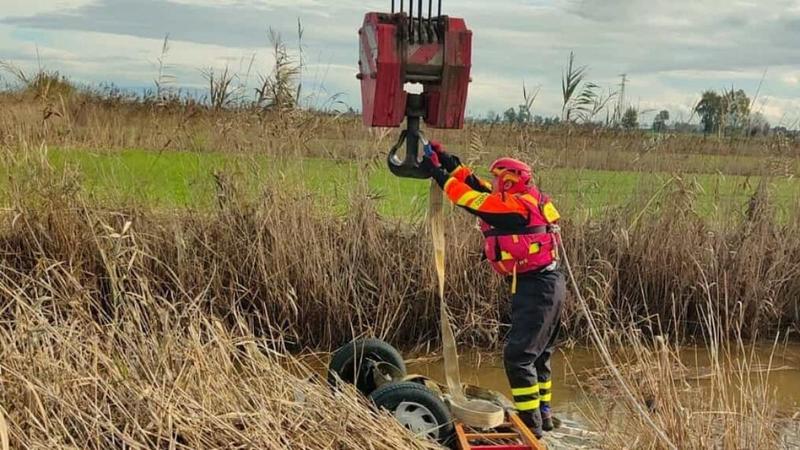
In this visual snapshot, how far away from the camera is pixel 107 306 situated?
5906 millimetres

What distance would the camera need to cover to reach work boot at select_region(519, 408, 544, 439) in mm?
4566

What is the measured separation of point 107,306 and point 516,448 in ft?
11.0

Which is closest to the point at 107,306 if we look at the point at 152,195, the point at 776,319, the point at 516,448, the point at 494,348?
the point at 152,195

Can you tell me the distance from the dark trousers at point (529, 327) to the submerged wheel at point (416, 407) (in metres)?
0.72

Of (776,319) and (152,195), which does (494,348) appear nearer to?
(776,319)

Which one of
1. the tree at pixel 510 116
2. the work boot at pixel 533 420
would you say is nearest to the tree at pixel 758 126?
the tree at pixel 510 116

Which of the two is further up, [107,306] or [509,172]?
[509,172]

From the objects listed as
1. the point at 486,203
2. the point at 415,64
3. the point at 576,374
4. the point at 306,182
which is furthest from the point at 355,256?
the point at 415,64

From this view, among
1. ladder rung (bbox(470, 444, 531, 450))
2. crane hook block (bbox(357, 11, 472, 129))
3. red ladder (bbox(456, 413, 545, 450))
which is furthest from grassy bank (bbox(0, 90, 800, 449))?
crane hook block (bbox(357, 11, 472, 129))

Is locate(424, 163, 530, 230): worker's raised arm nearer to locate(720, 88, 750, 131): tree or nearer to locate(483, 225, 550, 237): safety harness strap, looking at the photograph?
locate(483, 225, 550, 237): safety harness strap

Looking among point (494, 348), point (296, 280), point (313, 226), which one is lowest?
point (494, 348)

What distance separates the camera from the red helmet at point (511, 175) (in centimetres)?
457

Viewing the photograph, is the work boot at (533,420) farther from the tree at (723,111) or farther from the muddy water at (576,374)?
the tree at (723,111)

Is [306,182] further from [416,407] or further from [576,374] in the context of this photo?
[416,407]
